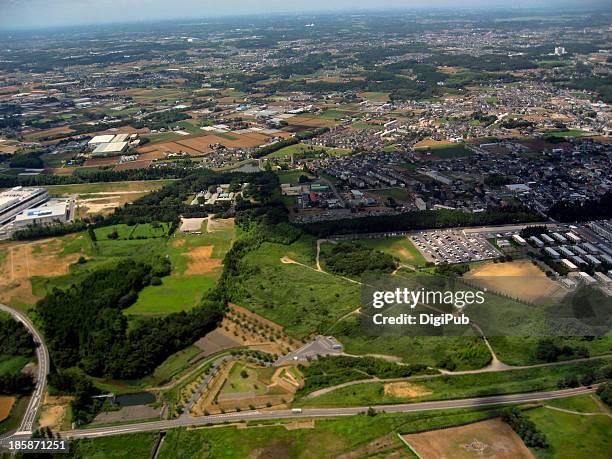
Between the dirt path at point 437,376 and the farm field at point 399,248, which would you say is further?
the farm field at point 399,248

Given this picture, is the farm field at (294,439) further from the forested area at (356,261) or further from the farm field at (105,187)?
the farm field at (105,187)

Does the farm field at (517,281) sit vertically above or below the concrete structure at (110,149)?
below

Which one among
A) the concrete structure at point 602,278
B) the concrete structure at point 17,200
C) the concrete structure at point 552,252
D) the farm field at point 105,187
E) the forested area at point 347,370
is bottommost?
the forested area at point 347,370

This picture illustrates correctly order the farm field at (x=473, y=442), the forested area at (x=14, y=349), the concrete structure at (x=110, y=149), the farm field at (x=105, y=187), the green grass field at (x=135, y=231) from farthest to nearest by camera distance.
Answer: the concrete structure at (x=110, y=149) → the farm field at (x=105, y=187) → the green grass field at (x=135, y=231) → the forested area at (x=14, y=349) → the farm field at (x=473, y=442)

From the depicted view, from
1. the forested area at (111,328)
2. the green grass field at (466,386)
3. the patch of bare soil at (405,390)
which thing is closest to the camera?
the green grass field at (466,386)

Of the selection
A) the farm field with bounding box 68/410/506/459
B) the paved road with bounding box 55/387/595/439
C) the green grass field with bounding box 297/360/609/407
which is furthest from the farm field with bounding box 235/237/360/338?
the farm field with bounding box 68/410/506/459

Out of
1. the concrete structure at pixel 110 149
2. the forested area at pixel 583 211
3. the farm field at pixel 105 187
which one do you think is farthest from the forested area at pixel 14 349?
the forested area at pixel 583 211

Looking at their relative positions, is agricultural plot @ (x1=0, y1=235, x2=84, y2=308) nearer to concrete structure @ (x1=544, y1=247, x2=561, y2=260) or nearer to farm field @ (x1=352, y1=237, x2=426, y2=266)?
farm field @ (x1=352, y1=237, x2=426, y2=266)

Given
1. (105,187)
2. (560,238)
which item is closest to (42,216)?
(105,187)
